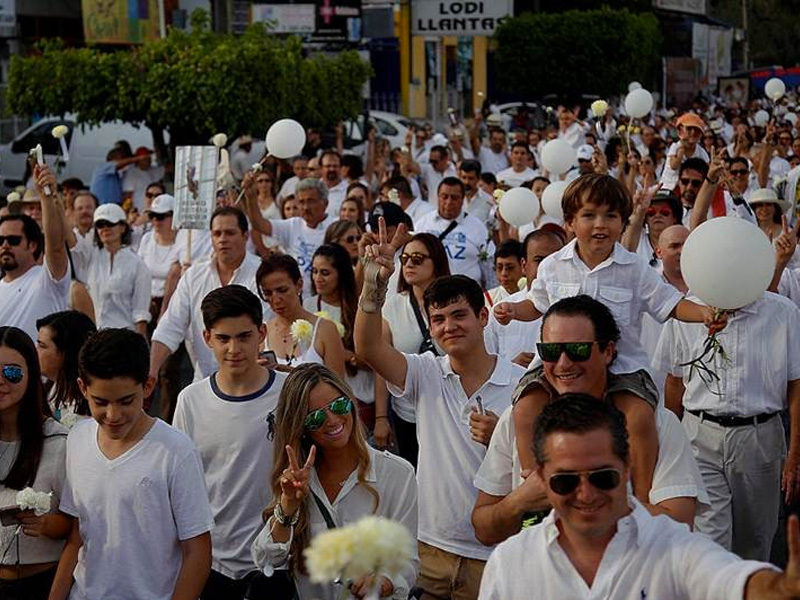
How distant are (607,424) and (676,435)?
0.94 metres

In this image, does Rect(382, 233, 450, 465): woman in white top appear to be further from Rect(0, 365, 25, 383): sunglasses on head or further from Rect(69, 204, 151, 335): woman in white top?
Rect(69, 204, 151, 335): woman in white top

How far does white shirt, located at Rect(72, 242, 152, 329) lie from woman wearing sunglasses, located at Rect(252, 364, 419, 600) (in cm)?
518

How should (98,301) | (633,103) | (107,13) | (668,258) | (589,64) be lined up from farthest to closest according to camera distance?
(589,64)
(107,13)
(633,103)
(98,301)
(668,258)

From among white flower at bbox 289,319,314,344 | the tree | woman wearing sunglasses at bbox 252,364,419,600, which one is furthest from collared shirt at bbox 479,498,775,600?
the tree

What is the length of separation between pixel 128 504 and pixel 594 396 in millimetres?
1603

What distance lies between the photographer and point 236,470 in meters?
5.36

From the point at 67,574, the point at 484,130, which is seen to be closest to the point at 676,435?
the point at 67,574

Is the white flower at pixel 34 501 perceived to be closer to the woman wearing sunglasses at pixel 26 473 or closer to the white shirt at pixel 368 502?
the woman wearing sunglasses at pixel 26 473

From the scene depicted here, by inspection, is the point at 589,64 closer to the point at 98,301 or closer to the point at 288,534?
the point at 98,301

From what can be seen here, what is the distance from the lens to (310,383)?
15.2ft

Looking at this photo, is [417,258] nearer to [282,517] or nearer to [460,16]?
[282,517]

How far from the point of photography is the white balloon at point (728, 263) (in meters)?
4.88

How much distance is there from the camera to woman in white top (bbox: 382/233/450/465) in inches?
287

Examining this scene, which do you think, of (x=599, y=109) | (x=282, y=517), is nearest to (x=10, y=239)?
(x=282, y=517)
